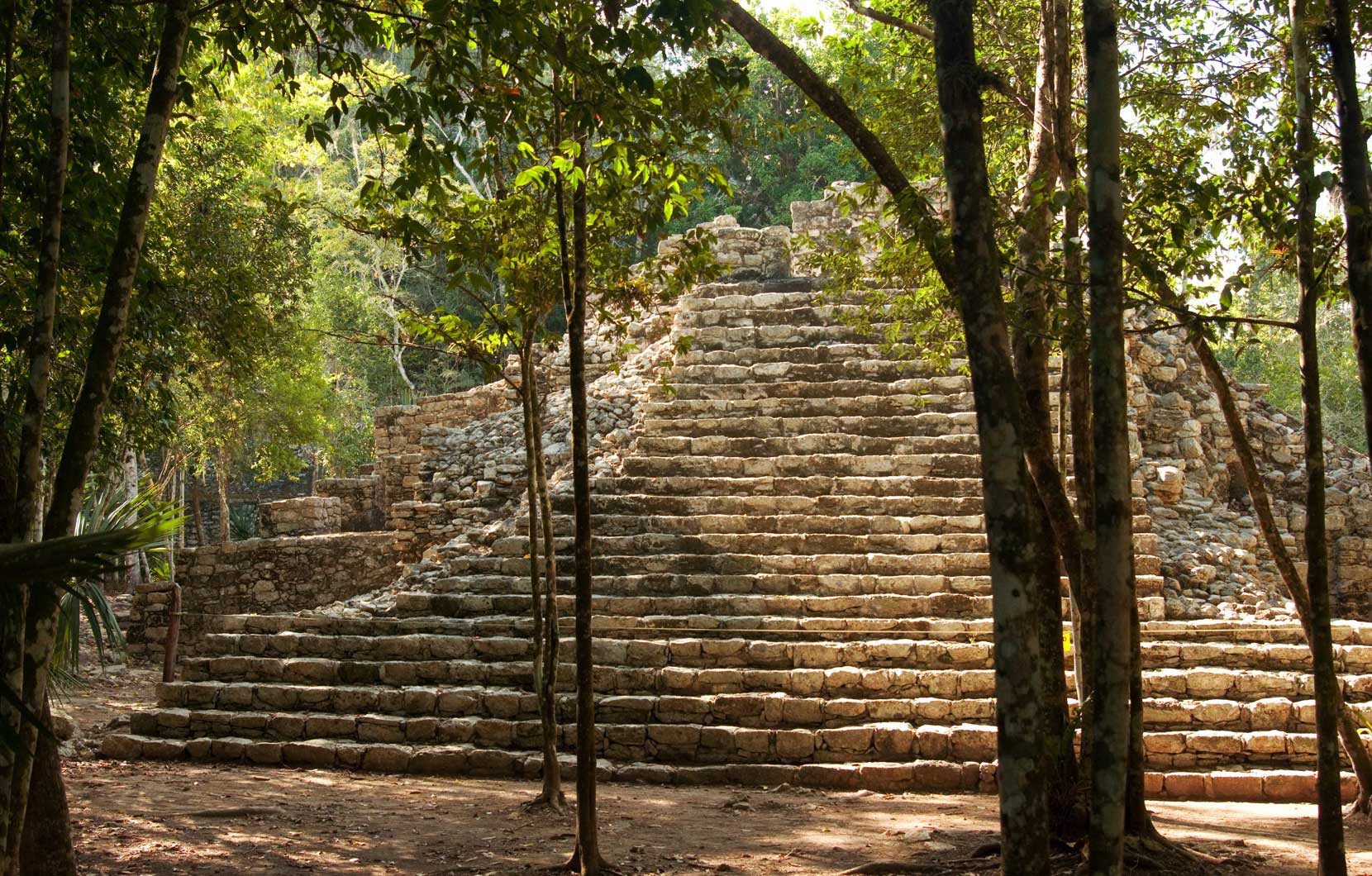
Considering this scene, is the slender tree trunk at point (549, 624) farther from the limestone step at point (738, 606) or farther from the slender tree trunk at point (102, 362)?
the slender tree trunk at point (102, 362)

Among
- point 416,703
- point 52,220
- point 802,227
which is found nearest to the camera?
point 52,220

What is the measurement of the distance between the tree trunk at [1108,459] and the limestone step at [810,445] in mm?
7986

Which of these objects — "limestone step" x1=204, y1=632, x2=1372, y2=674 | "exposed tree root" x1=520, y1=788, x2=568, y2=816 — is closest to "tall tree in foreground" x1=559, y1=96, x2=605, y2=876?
"exposed tree root" x1=520, y1=788, x2=568, y2=816

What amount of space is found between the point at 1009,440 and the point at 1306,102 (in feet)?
8.85

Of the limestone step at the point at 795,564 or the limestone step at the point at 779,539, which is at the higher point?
the limestone step at the point at 779,539

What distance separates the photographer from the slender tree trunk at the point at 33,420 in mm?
3697

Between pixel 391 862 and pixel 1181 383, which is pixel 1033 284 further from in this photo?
pixel 1181 383

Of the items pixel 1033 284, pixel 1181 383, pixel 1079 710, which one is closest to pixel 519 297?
pixel 1033 284

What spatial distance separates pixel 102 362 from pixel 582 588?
233 cm

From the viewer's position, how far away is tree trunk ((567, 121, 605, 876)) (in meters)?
5.39

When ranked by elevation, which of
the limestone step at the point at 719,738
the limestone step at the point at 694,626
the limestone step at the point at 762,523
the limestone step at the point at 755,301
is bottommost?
the limestone step at the point at 719,738

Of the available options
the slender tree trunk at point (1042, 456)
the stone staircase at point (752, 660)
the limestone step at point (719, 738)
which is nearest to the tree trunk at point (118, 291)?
the slender tree trunk at point (1042, 456)

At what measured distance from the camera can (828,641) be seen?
9.11 metres

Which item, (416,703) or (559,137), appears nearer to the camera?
(559,137)
